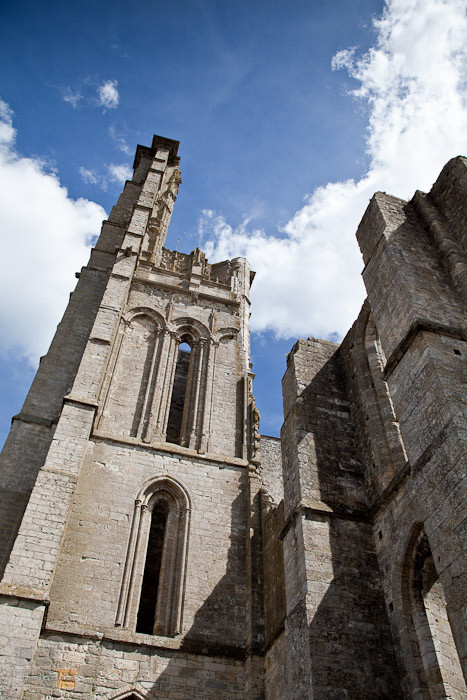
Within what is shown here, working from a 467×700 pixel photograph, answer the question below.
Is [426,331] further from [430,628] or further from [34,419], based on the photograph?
[34,419]

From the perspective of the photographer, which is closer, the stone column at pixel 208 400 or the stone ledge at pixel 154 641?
the stone ledge at pixel 154 641

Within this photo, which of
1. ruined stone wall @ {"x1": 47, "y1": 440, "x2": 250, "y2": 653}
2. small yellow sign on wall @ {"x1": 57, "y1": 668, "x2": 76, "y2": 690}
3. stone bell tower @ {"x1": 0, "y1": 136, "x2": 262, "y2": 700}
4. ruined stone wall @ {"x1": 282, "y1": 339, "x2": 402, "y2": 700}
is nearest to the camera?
ruined stone wall @ {"x1": 282, "y1": 339, "x2": 402, "y2": 700}

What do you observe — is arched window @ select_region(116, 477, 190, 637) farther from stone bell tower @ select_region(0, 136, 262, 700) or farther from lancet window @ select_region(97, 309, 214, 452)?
lancet window @ select_region(97, 309, 214, 452)

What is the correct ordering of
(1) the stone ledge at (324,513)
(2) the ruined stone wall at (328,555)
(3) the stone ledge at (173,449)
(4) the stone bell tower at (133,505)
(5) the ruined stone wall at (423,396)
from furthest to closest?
(3) the stone ledge at (173,449) < (4) the stone bell tower at (133,505) < (1) the stone ledge at (324,513) < (2) the ruined stone wall at (328,555) < (5) the ruined stone wall at (423,396)

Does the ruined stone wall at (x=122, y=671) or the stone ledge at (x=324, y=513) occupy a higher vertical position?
the stone ledge at (x=324, y=513)

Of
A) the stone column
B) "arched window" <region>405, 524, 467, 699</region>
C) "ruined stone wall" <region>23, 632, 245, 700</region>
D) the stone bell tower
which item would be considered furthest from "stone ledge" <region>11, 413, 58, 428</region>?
"arched window" <region>405, 524, 467, 699</region>

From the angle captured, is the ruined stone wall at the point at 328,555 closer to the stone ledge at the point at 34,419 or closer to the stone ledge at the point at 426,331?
the stone ledge at the point at 426,331

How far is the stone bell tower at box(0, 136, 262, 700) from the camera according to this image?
24.6 ft

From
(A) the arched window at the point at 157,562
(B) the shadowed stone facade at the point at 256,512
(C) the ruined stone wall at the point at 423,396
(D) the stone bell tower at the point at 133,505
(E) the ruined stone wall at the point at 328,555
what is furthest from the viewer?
(A) the arched window at the point at 157,562

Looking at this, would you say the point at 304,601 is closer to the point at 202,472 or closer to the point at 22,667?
the point at 22,667

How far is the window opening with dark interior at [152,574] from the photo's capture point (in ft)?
31.4

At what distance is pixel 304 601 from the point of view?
5961mm

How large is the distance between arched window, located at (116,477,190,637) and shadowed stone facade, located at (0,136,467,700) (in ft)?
0.11

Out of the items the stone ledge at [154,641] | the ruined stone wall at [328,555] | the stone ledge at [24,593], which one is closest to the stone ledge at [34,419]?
the stone ledge at [24,593]
